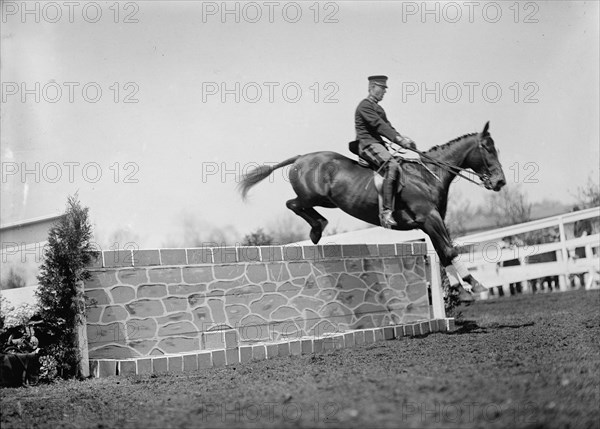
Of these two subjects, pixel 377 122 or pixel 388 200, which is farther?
pixel 377 122

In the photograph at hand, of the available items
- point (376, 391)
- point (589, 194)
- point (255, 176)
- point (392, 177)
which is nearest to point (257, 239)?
point (255, 176)

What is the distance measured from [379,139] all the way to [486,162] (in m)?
1.43

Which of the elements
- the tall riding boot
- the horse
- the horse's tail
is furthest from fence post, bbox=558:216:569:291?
the horse's tail

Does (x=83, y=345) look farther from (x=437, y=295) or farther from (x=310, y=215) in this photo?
(x=437, y=295)

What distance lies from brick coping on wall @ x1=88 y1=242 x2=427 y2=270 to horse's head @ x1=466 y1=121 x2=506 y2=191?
79.3 inches

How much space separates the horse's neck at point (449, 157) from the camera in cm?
1034

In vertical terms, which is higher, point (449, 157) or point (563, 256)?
point (449, 157)

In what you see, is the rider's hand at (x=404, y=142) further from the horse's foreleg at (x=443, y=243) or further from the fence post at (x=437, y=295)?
the fence post at (x=437, y=295)

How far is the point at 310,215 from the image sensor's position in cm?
1098

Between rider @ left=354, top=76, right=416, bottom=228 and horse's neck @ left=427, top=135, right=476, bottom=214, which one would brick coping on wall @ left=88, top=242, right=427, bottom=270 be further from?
horse's neck @ left=427, top=135, right=476, bottom=214

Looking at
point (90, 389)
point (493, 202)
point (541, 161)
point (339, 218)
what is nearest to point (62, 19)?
point (90, 389)

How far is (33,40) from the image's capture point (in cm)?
1144

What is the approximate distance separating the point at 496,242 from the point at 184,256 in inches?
478

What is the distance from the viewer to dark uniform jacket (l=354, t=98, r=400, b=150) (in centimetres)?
1003
